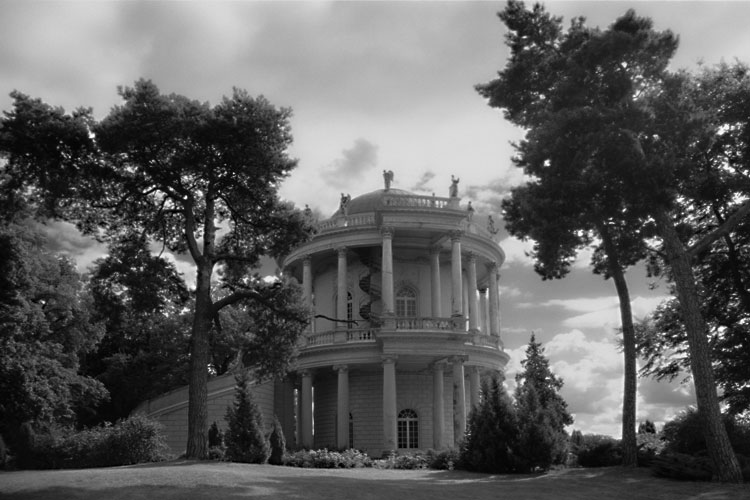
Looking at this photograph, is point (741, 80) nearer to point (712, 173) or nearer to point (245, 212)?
point (712, 173)

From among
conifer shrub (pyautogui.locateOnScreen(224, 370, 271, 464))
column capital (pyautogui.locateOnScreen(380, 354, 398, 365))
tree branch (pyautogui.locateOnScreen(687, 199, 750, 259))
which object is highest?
tree branch (pyautogui.locateOnScreen(687, 199, 750, 259))

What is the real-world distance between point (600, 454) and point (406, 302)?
18.5 metres

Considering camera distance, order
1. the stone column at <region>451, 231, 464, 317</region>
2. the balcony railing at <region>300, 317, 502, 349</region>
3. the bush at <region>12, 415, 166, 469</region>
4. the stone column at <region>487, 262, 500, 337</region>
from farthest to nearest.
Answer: the stone column at <region>487, 262, 500, 337</region>, the stone column at <region>451, 231, 464, 317</region>, the balcony railing at <region>300, 317, 502, 349</region>, the bush at <region>12, 415, 166, 469</region>

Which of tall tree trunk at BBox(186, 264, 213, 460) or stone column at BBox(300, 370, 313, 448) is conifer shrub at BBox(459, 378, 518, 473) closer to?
tall tree trunk at BBox(186, 264, 213, 460)

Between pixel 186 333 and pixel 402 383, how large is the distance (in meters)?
17.6

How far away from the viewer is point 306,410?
3941cm

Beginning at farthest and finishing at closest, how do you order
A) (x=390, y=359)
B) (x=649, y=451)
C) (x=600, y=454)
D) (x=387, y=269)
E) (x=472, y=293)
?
(x=472, y=293) → (x=387, y=269) → (x=390, y=359) → (x=600, y=454) → (x=649, y=451)

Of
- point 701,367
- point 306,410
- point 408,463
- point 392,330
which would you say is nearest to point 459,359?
point 392,330

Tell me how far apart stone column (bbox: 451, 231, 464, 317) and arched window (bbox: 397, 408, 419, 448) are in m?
6.67

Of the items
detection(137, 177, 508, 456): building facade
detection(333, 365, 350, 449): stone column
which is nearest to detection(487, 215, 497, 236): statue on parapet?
detection(137, 177, 508, 456): building facade

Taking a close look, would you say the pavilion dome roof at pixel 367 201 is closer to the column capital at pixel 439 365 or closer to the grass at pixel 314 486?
the column capital at pixel 439 365

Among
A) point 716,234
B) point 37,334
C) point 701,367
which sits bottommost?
point 701,367

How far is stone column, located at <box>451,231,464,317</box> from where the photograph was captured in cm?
3806

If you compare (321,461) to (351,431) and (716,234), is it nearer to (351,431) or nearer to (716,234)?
(351,431)
